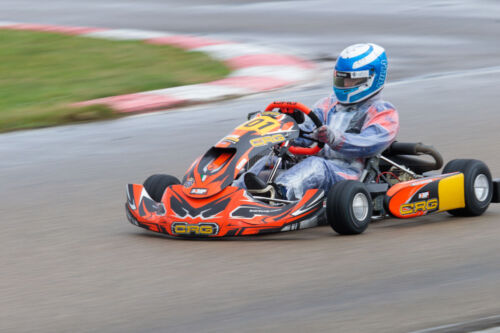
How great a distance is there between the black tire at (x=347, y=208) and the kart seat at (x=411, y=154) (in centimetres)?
71

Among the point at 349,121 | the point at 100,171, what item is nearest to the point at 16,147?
the point at 100,171

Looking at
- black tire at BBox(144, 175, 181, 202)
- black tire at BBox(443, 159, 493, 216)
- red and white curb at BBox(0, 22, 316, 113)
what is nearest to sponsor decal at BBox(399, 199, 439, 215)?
black tire at BBox(443, 159, 493, 216)

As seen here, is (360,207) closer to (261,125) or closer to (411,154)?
(261,125)

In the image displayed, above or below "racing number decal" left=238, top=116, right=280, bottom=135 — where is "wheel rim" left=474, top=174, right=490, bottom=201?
below

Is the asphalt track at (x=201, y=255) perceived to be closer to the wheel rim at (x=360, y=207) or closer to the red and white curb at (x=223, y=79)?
the wheel rim at (x=360, y=207)

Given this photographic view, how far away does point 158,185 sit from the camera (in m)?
5.37

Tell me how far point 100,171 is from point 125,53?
217 inches

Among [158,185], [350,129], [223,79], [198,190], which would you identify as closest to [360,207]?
[350,129]

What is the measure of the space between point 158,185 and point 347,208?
1.14 meters

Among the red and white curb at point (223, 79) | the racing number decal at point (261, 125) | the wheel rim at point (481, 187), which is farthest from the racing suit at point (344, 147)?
the red and white curb at point (223, 79)

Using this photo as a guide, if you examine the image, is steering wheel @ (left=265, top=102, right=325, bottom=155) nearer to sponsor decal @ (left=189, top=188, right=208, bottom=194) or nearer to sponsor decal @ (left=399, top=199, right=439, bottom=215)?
sponsor decal @ (left=399, top=199, right=439, bottom=215)

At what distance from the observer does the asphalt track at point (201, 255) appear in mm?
3816

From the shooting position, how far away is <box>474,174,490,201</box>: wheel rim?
5430 millimetres

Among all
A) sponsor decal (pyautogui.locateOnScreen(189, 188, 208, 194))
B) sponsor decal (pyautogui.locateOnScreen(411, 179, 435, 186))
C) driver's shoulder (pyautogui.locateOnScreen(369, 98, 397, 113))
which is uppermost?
driver's shoulder (pyautogui.locateOnScreen(369, 98, 397, 113))
